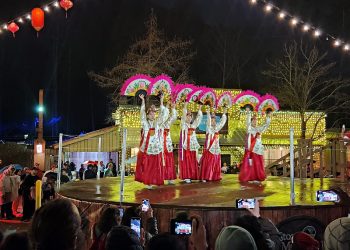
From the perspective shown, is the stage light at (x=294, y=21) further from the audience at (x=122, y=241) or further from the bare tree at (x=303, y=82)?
the bare tree at (x=303, y=82)

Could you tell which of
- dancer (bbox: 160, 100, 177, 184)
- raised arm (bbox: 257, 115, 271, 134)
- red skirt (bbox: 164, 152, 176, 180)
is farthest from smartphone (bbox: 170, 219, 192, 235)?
raised arm (bbox: 257, 115, 271, 134)

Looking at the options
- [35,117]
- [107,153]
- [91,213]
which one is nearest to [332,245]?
[91,213]

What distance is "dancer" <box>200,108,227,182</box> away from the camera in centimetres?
1002

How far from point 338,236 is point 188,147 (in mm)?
7418

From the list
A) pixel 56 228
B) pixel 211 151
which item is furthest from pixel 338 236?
pixel 211 151

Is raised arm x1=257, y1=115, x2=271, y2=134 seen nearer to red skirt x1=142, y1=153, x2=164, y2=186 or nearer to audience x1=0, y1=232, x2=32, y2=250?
red skirt x1=142, y1=153, x2=164, y2=186

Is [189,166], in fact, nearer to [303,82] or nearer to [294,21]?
[294,21]

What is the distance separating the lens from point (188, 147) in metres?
10.0

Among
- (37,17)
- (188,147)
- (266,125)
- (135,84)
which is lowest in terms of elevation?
(188,147)

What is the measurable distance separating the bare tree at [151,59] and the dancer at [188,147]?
10129 mm

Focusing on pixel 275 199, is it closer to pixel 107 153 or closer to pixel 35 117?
pixel 107 153

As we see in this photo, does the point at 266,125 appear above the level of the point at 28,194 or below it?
above

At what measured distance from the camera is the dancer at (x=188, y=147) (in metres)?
10.0

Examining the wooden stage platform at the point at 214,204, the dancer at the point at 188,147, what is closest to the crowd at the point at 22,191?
the wooden stage platform at the point at 214,204
